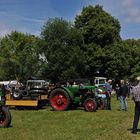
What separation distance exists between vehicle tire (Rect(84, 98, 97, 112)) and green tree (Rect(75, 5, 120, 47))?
123 ft

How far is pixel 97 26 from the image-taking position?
61.4 m

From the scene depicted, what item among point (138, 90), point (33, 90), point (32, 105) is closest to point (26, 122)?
point (138, 90)

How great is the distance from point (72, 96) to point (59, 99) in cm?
82

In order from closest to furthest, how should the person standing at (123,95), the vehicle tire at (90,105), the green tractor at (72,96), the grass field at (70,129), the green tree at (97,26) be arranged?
1. the grass field at (70,129)
2. the vehicle tire at (90,105)
3. the green tractor at (72,96)
4. the person standing at (123,95)
5. the green tree at (97,26)

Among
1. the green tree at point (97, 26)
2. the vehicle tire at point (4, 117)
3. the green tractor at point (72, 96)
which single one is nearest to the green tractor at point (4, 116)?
the vehicle tire at point (4, 117)

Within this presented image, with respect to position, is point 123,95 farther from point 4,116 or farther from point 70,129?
point 4,116

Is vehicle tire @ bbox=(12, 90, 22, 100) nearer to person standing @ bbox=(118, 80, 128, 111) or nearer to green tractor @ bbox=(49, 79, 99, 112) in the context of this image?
green tractor @ bbox=(49, 79, 99, 112)

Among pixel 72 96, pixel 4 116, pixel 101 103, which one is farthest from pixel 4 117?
pixel 101 103

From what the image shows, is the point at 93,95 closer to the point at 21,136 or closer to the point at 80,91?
the point at 80,91

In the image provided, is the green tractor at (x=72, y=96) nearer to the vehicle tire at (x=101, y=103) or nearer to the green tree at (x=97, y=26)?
the vehicle tire at (x=101, y=103)

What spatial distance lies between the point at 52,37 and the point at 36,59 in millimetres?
5651

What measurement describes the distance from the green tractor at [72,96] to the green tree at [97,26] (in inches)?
1442

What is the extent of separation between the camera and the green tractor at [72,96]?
23.8 m

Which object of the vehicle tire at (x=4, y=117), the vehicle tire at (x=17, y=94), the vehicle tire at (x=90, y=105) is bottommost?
the vehicle tire at (x=4, y=117)
